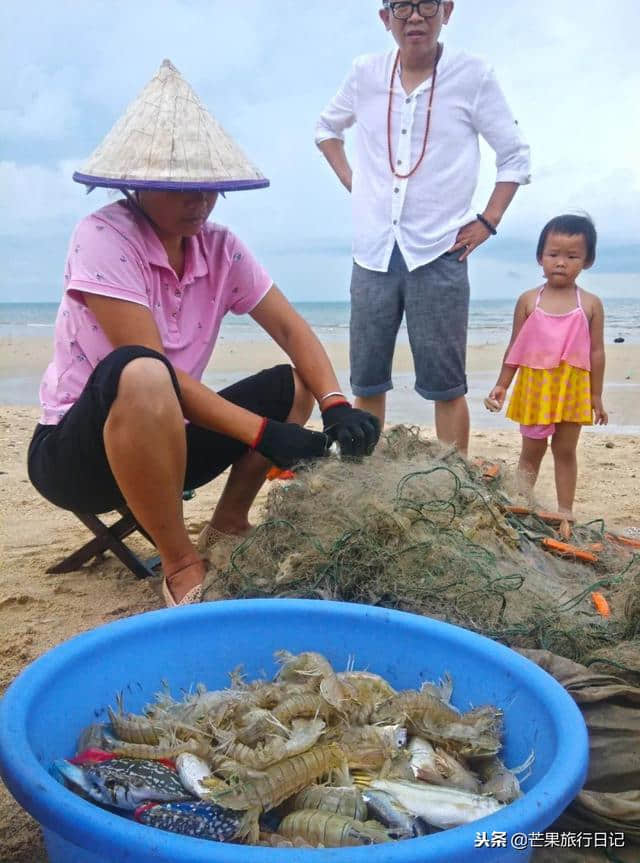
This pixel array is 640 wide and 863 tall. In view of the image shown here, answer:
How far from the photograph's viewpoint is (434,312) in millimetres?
4031

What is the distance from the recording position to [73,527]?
401 centimetres

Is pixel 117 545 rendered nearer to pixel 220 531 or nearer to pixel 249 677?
pixel 220 531

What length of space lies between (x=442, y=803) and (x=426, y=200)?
323 centimetres

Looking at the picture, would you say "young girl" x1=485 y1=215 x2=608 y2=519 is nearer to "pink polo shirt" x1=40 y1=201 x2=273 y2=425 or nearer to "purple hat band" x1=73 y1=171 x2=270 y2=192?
"pink polo shirt" x1=40 y1=201 x2=273 y2=425

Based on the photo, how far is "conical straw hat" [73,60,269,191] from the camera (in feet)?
8.15

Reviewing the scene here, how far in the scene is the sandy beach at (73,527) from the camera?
2596 millimetres

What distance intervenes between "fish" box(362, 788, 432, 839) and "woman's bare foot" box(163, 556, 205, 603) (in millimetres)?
1259

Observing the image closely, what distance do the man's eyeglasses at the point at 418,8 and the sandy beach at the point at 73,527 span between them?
7.80ft

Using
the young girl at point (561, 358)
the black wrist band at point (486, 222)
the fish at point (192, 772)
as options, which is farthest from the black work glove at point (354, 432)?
the black wrist band at point (486, 222)

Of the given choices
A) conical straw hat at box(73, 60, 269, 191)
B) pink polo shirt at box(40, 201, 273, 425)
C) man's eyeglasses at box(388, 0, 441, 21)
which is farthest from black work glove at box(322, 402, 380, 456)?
man's eyeglasses at box(388, 0, 441, 21)

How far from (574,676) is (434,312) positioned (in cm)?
245

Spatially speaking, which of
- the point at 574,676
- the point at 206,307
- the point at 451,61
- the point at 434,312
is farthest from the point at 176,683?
the point at 451,61

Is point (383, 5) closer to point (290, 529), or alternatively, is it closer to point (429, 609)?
point (290, 529)

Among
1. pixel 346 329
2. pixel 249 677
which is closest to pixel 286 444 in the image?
pixel 249 677
